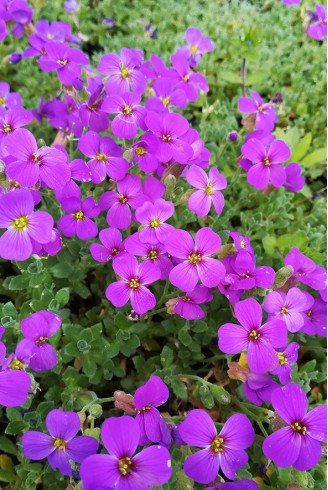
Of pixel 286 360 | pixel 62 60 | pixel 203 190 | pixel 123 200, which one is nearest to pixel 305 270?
pixel 286 360

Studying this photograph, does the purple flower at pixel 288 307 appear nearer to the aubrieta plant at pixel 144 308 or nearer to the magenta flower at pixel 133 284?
the aubrieta plant at pixel 144 308

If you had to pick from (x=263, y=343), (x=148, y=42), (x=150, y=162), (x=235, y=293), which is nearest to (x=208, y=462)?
(x=263, y=343)

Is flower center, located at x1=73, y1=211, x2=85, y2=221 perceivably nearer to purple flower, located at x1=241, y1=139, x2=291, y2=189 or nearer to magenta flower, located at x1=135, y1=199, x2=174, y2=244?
magenta flower, located at x1=135, y1=199, x2=174, y2=244

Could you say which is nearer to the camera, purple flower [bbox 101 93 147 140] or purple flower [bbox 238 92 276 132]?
purple flower [bbox 101 93 147 140]

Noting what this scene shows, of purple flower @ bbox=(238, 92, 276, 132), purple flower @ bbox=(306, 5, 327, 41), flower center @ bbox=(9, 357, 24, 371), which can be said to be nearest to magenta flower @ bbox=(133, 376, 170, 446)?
flower center @ bbox=(9, 357, 24, 371)

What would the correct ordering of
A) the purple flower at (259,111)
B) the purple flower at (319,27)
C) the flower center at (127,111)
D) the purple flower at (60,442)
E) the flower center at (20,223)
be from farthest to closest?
the purple flower at (319,27) → the purple flower at (259,111) → the flower center at (127,111) → the flower center at (20,223) → the purple flower at (60,442)

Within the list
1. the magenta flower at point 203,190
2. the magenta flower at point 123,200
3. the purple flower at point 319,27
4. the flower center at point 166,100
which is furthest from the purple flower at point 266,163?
the purple flower at point 319,27

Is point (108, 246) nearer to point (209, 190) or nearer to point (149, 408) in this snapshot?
point (209, 190)
